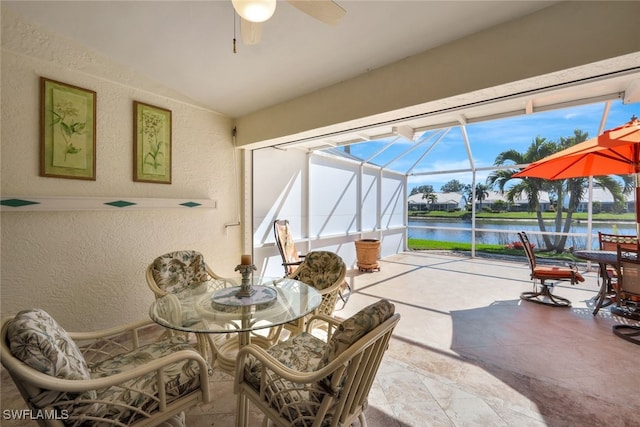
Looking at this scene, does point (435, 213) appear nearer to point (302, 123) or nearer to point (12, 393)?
point (302, 123)

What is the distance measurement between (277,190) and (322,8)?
3.13m

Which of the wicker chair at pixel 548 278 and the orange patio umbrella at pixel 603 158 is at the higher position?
the orange patio umbrella at pixel 603 158

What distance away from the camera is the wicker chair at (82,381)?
3.14 ft

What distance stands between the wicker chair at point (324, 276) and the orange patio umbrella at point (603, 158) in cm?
298

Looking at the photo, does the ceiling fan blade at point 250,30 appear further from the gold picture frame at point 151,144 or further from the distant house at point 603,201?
the distant house at point 603,201

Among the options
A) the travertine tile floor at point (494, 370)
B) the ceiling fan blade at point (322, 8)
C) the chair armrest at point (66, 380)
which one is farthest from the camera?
the travertine tile floor at point (494, 370)

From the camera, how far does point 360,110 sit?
2498mm

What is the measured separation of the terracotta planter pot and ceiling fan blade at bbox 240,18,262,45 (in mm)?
4455

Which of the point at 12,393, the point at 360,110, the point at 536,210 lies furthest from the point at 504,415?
the point at 536,210

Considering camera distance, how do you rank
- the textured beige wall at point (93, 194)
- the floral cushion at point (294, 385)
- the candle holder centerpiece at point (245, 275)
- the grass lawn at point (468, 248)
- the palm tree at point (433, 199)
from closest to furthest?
1. the floral cushion at point (294, 385)
2. the candle holder centerpiece at point (245, 275)
3. the textured beige wall at point (93, 194)
4. the grass lawn at point (468, 248)
5. the palm tree at point (433, 199)

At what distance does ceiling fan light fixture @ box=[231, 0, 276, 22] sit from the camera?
4.03 feet

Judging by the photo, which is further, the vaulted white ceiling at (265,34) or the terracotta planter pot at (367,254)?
the terracotta planter pot at (367,254)

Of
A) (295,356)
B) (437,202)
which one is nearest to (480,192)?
(437,202)

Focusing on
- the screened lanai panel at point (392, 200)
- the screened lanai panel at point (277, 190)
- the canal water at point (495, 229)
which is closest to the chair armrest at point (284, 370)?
the screened lanai panel at point (277, 190)
